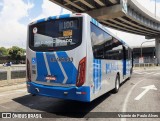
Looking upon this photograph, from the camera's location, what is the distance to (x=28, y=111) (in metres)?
7.49

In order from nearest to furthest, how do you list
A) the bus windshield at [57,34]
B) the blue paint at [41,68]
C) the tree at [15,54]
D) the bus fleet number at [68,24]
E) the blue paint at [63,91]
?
the blue paint at [63,91], the bus windshield at [57,34], the bus fleet number at [68,24], the blue paint at [41,68], the tree at [15,54]

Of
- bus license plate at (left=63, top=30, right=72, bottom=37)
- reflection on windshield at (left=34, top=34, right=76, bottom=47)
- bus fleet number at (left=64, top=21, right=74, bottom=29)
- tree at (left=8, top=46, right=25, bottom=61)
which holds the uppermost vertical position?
tree at (left=8, top=46, right=25, bottom=61)

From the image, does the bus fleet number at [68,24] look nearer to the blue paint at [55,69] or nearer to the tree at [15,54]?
the blue paint at [55,69]

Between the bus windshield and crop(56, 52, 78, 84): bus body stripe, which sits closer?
crop(56, 52, 78, 84): bus body stripe

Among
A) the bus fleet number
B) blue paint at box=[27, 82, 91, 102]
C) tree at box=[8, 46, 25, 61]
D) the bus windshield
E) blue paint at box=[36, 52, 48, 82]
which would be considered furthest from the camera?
tree at box=[8, 46, 25, 61]

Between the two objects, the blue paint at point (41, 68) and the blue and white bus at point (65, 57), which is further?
the blue paint at point (41, 68)

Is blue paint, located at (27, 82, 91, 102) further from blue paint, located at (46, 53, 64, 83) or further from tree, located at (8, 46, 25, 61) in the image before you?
tree, located at (8, 46, 25, 61)

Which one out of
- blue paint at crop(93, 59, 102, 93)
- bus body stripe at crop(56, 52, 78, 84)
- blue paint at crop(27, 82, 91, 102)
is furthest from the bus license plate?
blue paint at crop(27, 82, 91, 102)

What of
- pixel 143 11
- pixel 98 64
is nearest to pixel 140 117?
pixel 98 64

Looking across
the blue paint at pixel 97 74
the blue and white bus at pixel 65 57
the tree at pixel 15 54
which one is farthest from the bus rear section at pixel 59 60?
the tree at pixel 15 54

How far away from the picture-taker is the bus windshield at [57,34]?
7090 millimetres

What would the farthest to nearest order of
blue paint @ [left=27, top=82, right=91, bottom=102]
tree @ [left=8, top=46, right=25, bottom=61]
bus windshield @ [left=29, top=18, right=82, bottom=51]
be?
tree @ [left=8, top=46, right=25, bottom=61], bus windshield @ [left=29, top=18, right=82, bottom=51], blue paint @ [left=27, top=82, right=91, bottom=102]

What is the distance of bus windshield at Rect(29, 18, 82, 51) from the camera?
7.09m

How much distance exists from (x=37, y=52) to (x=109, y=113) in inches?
130
